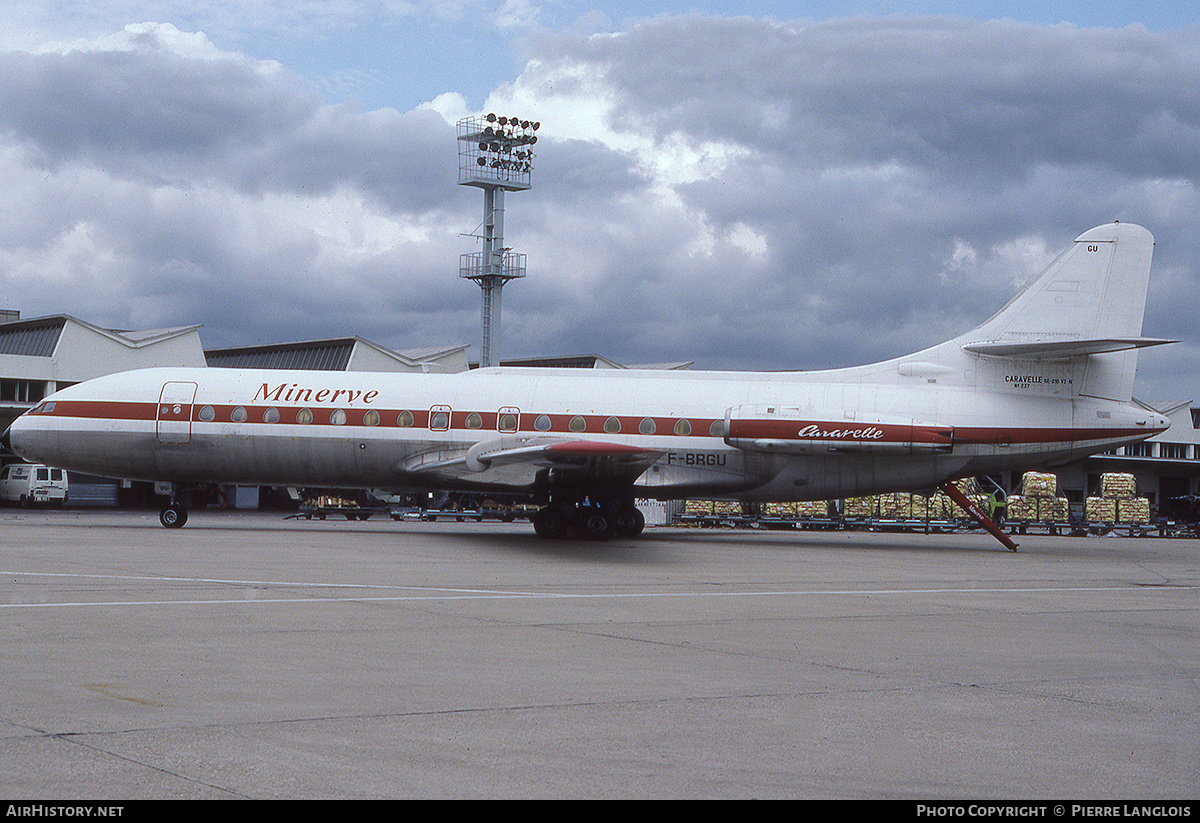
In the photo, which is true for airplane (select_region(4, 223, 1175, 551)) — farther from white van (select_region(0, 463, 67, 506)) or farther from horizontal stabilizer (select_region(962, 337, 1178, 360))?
white van (select_region(0, 463, 67, 506))

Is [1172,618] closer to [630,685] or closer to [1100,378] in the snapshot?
[630,685]

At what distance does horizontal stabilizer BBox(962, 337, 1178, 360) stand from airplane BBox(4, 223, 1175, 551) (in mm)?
74

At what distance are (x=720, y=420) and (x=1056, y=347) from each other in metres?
7.28

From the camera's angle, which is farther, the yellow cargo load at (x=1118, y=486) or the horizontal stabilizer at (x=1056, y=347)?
the yellow cargo load at (x=1118, y=486)

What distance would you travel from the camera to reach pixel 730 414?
77.9ft

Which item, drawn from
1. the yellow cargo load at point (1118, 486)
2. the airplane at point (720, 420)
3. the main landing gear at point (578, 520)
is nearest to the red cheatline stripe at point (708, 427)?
the airplane at point (720, 420)

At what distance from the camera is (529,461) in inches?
817

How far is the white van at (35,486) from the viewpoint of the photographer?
4675cm

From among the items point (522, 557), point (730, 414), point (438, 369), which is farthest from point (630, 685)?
point (438, 369)

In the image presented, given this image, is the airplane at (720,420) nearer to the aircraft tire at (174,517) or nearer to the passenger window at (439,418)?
the passenger window at (439,418)

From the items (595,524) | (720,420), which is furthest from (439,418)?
(720,420)

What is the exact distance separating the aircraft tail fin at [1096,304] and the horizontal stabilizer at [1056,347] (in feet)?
0.09

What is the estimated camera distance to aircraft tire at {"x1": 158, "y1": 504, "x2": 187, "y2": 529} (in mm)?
25167
